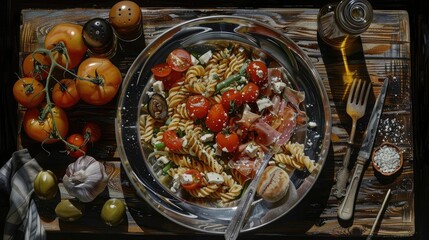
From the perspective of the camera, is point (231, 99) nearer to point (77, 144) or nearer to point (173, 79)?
point (173, 79)

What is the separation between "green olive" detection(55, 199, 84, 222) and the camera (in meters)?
2.35

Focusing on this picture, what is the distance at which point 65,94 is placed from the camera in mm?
2287

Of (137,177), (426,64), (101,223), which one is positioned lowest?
(101,223)

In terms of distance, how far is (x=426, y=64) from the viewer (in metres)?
2.60

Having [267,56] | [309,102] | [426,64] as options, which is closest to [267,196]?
[309,102]

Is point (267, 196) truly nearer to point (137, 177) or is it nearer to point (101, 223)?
point (137, 177)

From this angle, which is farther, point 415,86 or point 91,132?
point 415,86

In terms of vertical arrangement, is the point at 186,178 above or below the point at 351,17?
below

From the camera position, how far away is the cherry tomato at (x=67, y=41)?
2.28m

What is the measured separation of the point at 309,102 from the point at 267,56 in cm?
25

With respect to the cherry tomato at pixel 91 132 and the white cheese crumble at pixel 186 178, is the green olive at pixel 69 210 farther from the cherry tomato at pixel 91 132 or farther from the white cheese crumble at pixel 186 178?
the white cheese crumble at pixel 186 178

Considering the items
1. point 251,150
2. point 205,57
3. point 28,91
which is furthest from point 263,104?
point 28,91

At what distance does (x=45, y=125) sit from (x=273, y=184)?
0.91 meters

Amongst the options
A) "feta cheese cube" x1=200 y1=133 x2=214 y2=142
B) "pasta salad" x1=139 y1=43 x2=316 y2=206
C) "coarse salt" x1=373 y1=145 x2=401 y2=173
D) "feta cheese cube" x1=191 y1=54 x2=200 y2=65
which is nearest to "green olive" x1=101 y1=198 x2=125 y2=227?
"pasta salad" x1=139 y1=43 x2=316 y2=206
